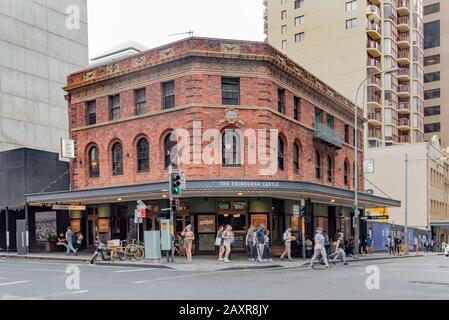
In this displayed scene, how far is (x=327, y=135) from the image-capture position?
105 feet

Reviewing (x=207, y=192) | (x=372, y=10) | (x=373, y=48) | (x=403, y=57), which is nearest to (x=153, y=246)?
(x=207, y=192)

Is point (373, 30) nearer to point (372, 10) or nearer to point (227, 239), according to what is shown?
point (372, 10)

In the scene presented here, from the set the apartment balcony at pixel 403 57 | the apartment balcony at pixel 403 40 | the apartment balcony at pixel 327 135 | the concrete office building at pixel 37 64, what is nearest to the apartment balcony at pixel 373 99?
the apartment balcony at pixel 403 57

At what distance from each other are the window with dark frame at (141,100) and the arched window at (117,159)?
2.42 meters

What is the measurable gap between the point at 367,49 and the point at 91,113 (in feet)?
127

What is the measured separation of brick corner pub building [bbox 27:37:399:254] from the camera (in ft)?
82.8

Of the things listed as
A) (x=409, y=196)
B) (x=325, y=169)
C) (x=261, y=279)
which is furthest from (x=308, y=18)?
(x=261, y=279)

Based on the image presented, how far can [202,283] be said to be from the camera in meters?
14.2

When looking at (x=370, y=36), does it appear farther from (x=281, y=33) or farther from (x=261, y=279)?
(x=261, y=279)

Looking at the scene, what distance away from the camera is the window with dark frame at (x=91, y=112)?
3021cm

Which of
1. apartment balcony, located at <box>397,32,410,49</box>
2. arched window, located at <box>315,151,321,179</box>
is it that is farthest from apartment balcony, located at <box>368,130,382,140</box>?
arched window, located at <box>315,151,321,179</box>

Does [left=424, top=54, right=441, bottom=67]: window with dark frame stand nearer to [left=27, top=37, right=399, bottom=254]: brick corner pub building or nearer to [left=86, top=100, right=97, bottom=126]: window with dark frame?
[left=27, top=37, right=399, bottom=254]: brick corner pub building

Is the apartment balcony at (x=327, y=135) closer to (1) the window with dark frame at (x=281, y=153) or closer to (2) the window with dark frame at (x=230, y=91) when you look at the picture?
(1) the window with dark frame at (x=281, y=153)

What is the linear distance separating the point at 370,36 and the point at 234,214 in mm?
42129
